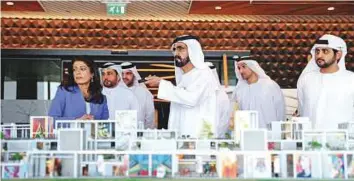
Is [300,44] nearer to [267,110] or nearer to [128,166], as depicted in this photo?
[267,110]

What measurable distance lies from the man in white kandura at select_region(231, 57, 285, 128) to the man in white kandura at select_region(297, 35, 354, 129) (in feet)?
4.54

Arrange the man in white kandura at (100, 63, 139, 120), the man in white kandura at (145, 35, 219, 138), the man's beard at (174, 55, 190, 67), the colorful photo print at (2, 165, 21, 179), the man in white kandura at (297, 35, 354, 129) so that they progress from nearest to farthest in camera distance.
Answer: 1. the colorful photo print at (2, 165, 21, 179)
2. the man in white kandura at (145, 35, 219, 138)
3. the man's beard at (174, 55, 190, 67)
4. the man in white kandura at (297, 35, 354, 129)
5. the man in white kandura at (100, 63, 139, 120)

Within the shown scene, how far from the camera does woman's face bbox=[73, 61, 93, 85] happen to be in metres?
5.65

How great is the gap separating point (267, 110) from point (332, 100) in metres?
1.65

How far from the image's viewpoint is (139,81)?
870 centimetres

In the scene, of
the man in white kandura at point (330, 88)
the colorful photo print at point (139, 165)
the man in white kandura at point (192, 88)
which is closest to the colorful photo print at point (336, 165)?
the colorful photo print at point (139, 165)

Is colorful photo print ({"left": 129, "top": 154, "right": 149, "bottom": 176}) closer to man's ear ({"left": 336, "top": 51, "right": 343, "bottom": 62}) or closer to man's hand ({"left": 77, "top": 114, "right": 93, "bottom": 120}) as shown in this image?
man's hand ({"left": 77, "top": 114, "right": 93, "bottom": 120})

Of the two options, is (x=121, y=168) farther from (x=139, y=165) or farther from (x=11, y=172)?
(x=11, y=172)

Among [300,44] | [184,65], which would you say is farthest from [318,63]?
[300,44]

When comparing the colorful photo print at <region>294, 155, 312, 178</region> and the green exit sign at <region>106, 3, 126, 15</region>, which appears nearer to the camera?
the colorful photo print at <region>294, 155, 312, 178</region>

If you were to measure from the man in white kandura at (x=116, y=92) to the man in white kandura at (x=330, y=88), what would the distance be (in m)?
2.66

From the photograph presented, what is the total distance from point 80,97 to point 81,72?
254 mm

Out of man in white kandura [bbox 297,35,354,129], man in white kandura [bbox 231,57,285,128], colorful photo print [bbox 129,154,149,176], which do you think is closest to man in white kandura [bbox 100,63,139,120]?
man in white kandura [bbox 231,57,285,128]

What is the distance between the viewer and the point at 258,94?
25.3 feet
